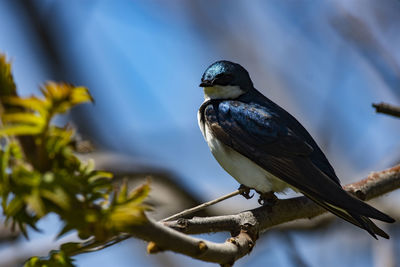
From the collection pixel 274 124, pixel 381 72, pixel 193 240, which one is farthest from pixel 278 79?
pixel 193 240

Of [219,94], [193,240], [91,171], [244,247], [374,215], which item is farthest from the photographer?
[219,94]

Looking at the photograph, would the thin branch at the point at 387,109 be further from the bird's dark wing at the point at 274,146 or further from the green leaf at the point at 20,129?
the green leaf at the point at 20,129

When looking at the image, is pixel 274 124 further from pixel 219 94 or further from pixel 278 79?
pixel 278 79

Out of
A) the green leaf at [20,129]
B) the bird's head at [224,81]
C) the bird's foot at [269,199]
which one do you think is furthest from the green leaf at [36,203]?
the bird's head at [224,81]

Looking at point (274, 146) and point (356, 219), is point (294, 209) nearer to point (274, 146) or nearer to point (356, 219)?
point (356, 219)

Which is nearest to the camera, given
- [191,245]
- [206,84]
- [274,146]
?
[191,245]

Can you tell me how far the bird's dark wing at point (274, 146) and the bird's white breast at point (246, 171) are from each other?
0.04 metres

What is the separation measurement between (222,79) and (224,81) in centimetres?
2

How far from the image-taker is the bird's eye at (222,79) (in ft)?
12.4

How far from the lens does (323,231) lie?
392cm

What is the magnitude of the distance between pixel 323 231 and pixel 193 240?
2.65 metres

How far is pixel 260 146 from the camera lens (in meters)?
3.33

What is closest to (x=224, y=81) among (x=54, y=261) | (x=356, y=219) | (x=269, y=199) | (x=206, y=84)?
(x=206, y=84)

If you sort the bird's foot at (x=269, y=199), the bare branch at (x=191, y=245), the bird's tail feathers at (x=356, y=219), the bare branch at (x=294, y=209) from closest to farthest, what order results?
the bare branch at (x=191, y=245) → the bare branch at (x=294, y=209) → the bird's tail feathers at (x=356, y=219) → the bird's foot at (x=269, y=199)
